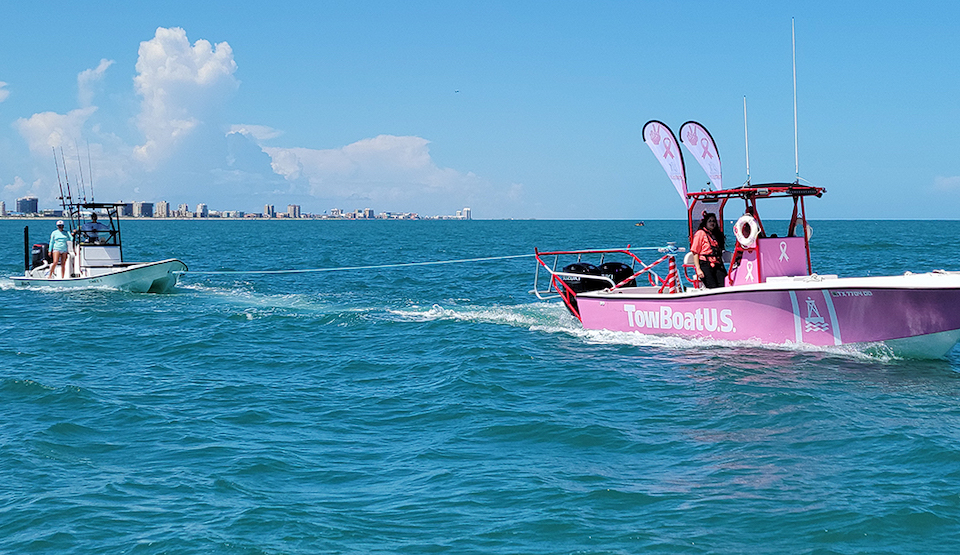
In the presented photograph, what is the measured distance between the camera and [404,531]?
19.9 feet

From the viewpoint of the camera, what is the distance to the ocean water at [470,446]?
19.8ft

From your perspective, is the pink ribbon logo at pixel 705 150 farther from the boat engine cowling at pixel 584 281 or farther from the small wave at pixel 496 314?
the small wave at pixel 496 314

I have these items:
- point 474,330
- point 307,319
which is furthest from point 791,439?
point 307,319

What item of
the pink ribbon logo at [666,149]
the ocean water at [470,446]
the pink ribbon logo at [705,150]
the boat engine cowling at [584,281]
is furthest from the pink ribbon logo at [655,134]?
the ocean water at [470,446]

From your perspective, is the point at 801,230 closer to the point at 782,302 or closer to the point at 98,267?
the point at 782,302

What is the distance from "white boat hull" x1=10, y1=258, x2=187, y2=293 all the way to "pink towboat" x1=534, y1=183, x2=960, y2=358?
1266 cm

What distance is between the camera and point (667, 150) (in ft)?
48.1

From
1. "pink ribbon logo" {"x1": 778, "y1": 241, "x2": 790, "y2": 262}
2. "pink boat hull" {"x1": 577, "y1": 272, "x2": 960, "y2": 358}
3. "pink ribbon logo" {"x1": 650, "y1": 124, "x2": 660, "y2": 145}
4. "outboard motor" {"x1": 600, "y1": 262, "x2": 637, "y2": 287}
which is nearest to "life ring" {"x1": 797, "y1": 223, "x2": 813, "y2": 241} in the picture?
"pink ribbon logo" {"x1": 778, "y1": 241, "x2": 790, "y2": 262}

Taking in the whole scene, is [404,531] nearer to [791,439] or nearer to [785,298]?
[791,439]

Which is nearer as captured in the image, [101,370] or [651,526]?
[651,526]

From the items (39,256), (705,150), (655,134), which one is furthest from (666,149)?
(39,256)

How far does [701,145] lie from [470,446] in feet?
28.5

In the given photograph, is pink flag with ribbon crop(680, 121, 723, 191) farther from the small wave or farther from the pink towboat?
the small wave

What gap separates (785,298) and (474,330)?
639 cm
